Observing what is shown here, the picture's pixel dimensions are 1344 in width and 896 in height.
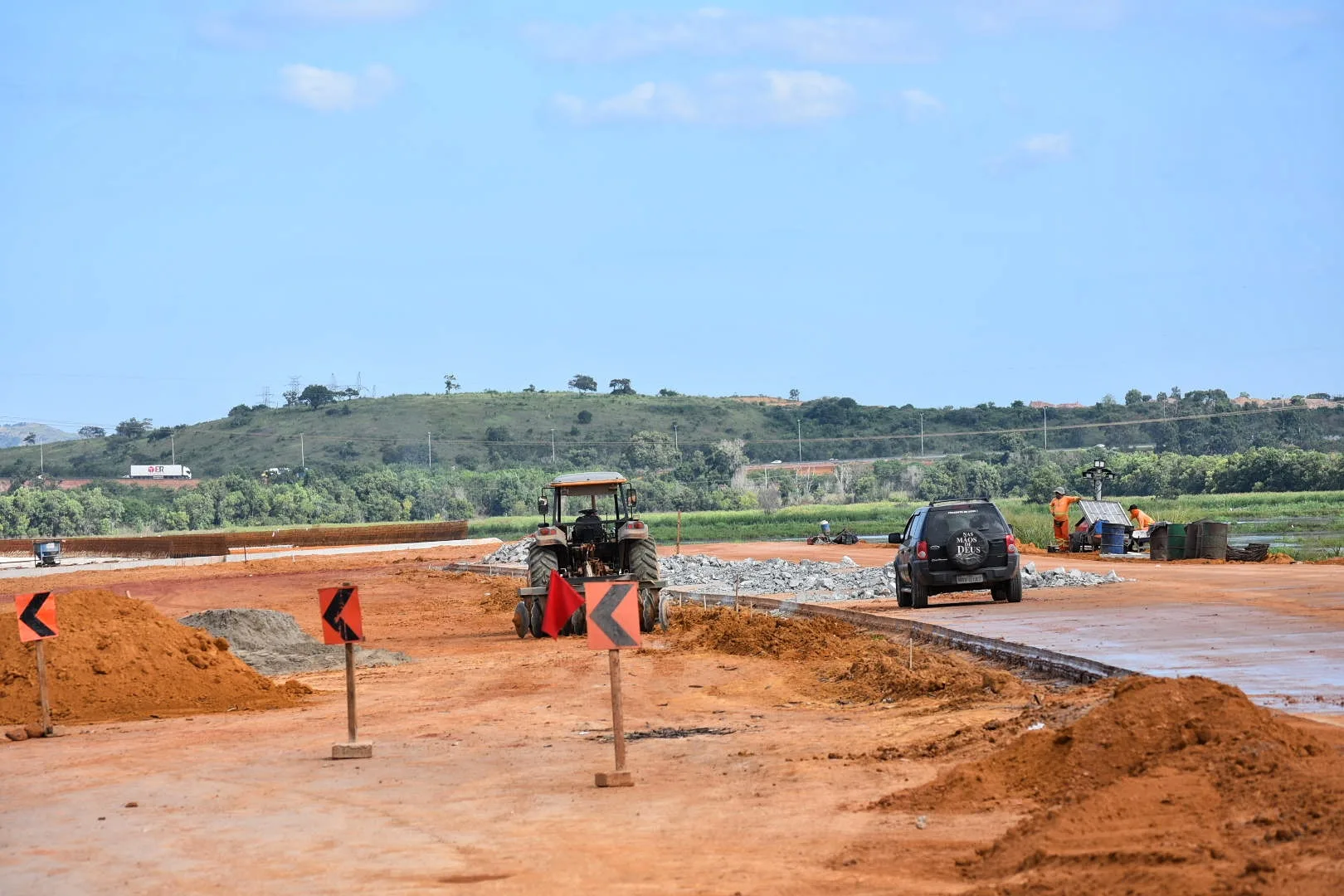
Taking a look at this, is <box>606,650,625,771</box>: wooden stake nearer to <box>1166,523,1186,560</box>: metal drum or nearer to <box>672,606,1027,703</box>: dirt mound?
<box>672,606,1027,703</box>: dirt mound

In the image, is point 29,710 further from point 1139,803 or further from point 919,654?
point 1139,803

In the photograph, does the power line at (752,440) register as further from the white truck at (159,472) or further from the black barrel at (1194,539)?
the black barrel at (1194,539)

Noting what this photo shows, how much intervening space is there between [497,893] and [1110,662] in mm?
8848

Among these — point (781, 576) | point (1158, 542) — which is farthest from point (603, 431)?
point (781, 576)

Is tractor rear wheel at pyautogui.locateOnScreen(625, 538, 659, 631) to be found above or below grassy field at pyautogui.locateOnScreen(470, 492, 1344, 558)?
above

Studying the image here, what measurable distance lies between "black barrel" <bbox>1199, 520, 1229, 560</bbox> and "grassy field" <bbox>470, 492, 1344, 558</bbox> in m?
5.82

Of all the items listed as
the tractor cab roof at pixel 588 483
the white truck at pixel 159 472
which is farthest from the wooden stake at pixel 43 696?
the white truck at pixel 159 472

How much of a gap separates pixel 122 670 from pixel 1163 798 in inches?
575

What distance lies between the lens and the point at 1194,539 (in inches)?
1592

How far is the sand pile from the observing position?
754 inches

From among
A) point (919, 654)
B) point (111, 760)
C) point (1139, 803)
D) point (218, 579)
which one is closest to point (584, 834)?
point (1139, 803)

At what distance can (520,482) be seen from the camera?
132 metres

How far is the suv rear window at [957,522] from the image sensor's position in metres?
25.9

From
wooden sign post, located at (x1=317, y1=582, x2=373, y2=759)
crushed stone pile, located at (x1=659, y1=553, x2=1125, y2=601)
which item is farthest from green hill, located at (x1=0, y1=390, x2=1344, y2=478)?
wooden sign post, located at (x1=317, y1=582, x2=373, y2=759)
